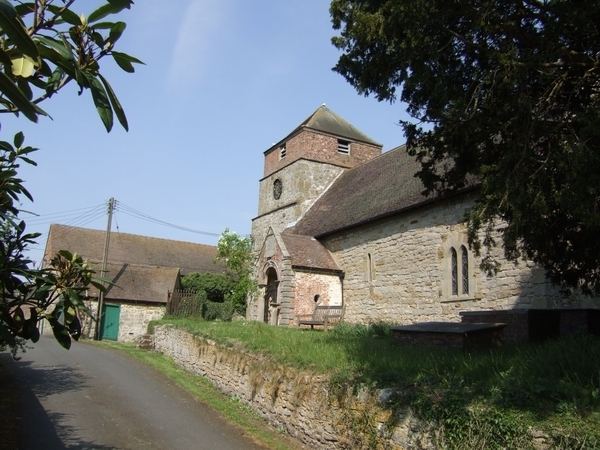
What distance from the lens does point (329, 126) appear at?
30859 mm

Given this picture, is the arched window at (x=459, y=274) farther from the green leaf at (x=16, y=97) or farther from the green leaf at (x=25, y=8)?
the green leaf at (x=16, y=97)

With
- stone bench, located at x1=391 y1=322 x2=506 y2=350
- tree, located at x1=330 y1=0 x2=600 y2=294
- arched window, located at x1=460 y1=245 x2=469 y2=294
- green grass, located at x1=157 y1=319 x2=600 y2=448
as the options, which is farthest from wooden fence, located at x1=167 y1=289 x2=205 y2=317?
tree, located at x1=330 y1=0 x2=600 y2=294

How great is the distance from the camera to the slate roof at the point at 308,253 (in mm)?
20859

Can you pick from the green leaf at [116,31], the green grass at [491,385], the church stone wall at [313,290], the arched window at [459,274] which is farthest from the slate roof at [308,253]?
the green leaf at [116,31]

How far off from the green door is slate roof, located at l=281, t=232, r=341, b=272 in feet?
46.7

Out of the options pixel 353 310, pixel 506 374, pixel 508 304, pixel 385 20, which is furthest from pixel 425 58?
pixel 353 310

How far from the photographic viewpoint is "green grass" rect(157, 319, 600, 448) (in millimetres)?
5352

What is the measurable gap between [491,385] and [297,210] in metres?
21.5

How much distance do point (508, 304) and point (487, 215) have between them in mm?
8423

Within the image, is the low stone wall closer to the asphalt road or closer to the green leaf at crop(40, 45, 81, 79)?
the asphalt road

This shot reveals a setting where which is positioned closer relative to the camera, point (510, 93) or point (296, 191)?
point (510, 93)

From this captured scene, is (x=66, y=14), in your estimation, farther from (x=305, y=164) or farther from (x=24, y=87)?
(x=305, y=164)

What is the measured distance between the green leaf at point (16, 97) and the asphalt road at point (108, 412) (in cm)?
781

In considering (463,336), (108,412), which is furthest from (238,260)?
(463,336)
